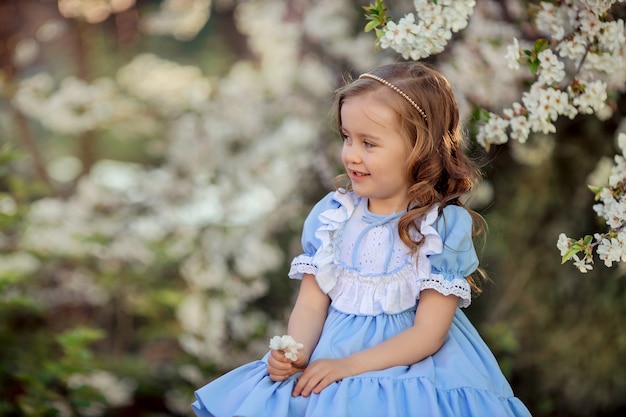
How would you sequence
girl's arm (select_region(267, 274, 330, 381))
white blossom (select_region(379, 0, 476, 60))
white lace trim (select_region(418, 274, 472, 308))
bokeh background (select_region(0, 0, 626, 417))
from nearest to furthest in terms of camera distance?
white lace trim (select_region(418, 274, 472, 308)) < girl's arm (select_region(267, 274, 330, 381)) < white blossom (select_region(379, 0, 476, 60)) < bokeh background (select_region(0, 0, 626, 417))

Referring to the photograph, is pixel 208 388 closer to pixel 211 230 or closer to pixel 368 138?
pixel 368 138

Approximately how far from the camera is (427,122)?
188cm

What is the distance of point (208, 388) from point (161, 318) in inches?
123

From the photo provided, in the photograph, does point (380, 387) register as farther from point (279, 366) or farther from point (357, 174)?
point (357, 174)

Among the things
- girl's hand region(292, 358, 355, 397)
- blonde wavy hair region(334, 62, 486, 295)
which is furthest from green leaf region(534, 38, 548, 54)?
girl's hand region(292, 358, 355, 397)

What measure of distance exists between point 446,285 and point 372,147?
13.2 inches

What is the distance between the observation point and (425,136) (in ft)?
6.16

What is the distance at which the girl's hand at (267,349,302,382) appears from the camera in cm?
175

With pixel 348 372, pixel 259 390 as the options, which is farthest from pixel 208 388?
pixel 348 372

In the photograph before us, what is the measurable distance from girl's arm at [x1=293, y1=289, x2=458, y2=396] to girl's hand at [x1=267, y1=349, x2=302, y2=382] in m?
0.04

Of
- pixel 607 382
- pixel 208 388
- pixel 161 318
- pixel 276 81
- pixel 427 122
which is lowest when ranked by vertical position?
pixel 161 318

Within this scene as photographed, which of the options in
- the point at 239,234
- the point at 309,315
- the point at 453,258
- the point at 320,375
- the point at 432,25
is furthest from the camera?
the point at 239,234

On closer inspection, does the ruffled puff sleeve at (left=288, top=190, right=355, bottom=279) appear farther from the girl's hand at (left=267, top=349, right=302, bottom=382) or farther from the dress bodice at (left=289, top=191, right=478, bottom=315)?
the girl's hand at (left=267, top=349, right=302, bottom=382)

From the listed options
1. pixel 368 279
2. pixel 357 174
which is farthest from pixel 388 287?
pixel 357 174
